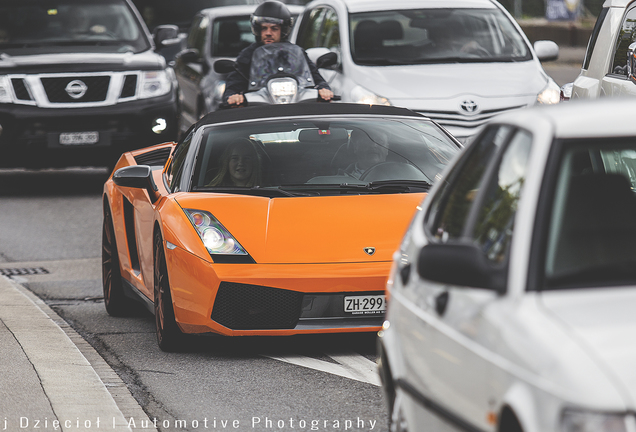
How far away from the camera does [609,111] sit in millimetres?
3922

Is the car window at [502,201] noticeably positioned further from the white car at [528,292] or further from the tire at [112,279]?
the tire at [112,279]

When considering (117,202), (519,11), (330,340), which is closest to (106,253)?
(117,202)

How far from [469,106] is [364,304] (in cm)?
601

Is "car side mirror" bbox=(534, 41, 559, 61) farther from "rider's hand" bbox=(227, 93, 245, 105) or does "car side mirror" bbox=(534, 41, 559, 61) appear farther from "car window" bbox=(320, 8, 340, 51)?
"rider's hand" bbox=(227, 93, 245, 105)

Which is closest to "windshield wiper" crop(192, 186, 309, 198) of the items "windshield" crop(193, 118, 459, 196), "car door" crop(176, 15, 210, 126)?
"windshield" crop(193, 118, 459, 196)

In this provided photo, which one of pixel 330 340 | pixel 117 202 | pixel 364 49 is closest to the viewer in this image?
pixel 330 340

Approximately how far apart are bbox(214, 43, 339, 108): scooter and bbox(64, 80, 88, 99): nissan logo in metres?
3.79

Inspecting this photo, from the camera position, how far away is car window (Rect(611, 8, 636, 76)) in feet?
30.1

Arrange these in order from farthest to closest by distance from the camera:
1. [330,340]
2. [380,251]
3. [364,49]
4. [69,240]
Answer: [364,49] → [69,240] → [330,340] → [380,251]

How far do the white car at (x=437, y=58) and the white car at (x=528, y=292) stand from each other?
8.18m

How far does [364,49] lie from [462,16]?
4.06 feet

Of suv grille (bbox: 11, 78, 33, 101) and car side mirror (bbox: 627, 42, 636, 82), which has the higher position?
car side mirror (bbox: 627, 42, 636, 82)

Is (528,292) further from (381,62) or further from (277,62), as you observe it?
(381,62)

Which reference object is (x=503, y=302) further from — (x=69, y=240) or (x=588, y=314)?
(x=69, y=240)
